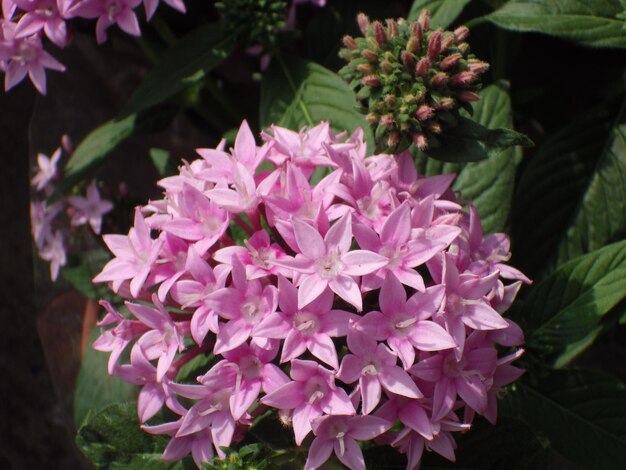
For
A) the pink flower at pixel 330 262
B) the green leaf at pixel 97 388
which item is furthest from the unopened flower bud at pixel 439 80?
the green leaf at pixel 97 388

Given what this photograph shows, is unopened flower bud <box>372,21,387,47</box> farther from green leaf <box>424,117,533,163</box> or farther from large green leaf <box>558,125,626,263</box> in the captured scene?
large green leaf <box>558,125,626,263</box>

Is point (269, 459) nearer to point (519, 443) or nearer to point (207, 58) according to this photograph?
point (519, 443)

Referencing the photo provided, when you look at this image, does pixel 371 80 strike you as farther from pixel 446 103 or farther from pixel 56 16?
pixel 56 16

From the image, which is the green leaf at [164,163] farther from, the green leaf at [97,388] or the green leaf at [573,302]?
the green leaf at [573,302]

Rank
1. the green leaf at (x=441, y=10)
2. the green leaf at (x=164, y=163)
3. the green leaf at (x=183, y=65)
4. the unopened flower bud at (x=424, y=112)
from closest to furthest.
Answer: the unopened flower bud at (x=424, y=112), the green leaf at (x=441, y=10), the green leaf at (x=183, y=65), the green leaf at (x=164, y=163)

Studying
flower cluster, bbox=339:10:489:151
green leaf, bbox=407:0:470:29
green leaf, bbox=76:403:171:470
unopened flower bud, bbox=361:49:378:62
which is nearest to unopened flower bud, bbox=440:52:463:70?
flower cluster, bbox=339:10:489:151

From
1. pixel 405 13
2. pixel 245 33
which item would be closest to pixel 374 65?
pixel 245 33

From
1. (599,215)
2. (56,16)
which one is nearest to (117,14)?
(56,16)
